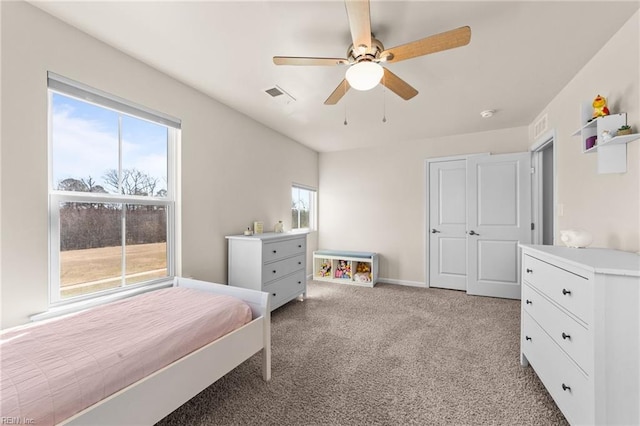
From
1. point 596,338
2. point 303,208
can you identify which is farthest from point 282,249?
point 596,338

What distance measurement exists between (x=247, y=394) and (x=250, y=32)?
2.46 meters

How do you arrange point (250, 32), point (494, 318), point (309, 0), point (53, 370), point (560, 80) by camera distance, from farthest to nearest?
point (494, 318), point (560, 80), point (250, 32), point (309, 0), point (53, 370)

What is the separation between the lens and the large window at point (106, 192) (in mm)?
1814

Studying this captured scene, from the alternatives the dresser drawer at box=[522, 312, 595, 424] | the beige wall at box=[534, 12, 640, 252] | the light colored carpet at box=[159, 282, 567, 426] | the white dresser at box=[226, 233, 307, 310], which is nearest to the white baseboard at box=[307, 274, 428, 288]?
the light colored carpet at box=[159, 282, 567, 426]

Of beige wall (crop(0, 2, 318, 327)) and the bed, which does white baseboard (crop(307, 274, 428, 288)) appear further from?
the bed

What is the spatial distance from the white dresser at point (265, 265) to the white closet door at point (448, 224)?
238 cm

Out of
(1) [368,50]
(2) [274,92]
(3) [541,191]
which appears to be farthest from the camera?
(3) [541,191]

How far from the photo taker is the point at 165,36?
6.22 feet

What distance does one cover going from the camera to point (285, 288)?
3.25 metres

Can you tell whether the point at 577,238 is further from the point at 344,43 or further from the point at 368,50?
the point at 344,43

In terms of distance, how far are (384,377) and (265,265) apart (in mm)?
1577

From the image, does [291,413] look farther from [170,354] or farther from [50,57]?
[50,57]

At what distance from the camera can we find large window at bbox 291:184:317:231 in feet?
15.3

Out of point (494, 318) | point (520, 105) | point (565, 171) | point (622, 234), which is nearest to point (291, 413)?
point (622, 234)
